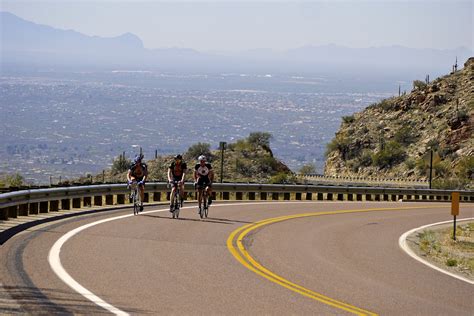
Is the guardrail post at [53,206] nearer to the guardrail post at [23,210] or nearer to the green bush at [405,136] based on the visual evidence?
the guardrail post at [23,210]

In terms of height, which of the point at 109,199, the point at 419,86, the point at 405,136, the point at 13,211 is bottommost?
the point at 109,199

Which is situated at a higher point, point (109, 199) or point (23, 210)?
point (23, 210)

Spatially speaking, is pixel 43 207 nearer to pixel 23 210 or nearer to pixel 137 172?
pixel 23 210

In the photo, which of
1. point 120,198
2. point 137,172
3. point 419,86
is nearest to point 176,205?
point 137,172

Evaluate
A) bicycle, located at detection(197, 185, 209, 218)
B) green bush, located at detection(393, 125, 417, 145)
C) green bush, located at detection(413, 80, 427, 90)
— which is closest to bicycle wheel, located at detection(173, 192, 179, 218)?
bicycle, located at detection(197, 185, 209, 218)

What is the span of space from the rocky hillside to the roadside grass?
43.3m

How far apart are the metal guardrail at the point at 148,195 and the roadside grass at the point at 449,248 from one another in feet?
25.1

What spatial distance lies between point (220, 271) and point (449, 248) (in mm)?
7809

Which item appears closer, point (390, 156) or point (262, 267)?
point (262, 267)

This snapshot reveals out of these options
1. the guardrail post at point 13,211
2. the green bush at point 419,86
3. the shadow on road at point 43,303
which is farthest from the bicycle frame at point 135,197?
the green bush at point 419,86

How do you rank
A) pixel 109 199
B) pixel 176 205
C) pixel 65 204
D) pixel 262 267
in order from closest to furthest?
pixel 262 267 → pixel 176 205 → pixel 65 204 → pixel 109 199

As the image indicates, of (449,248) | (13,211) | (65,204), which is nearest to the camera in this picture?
(13,211)

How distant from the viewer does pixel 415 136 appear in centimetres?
8156

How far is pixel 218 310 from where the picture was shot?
443 inches
